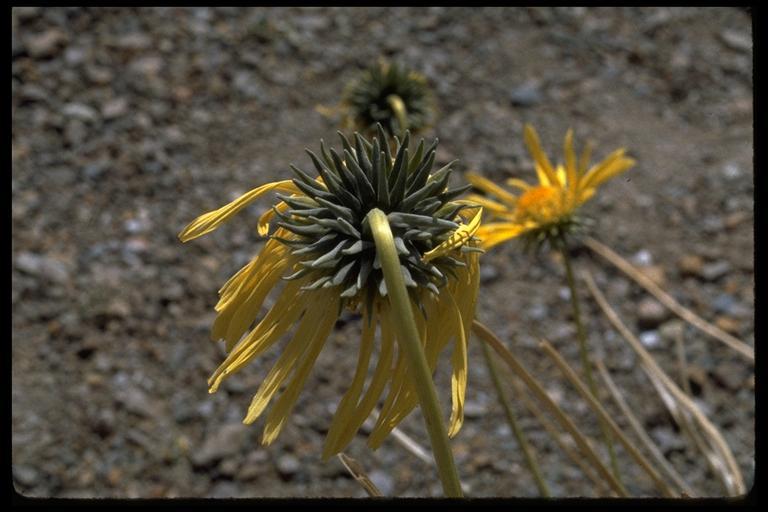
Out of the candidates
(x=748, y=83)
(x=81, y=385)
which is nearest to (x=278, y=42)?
(x=81, y=385)

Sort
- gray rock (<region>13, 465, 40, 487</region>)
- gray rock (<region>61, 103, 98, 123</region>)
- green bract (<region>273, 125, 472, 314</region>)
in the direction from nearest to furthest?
green bract (<region>273, 125, 472, 314</region>) → gray rock (<region>13, 465, 40, 487</region>) → gray rock (<region>61, 103, 98, 123</region>)

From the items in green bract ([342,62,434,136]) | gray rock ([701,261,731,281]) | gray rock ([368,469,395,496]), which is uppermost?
green bract ([342,62,434,136])

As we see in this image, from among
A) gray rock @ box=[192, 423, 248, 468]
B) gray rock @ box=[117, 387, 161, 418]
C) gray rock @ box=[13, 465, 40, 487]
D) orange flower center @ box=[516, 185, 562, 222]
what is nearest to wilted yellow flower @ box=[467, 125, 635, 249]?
orange flower center @ box=[516, 185, 562, 222]

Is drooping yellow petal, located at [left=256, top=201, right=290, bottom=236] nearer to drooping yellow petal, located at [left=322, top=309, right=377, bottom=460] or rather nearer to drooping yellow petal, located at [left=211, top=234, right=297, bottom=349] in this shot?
drooping yellow petal, located at [left=211, top=234, right=297, bottom=349]

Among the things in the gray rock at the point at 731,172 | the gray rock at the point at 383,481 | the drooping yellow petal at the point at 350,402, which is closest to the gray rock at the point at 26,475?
the gray rock at the point at 383,481

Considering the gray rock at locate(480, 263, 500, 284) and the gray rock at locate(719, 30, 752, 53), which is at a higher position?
the gray rock at locate(719, 30, 752, 53)

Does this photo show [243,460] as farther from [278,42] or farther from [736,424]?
[278,42]
